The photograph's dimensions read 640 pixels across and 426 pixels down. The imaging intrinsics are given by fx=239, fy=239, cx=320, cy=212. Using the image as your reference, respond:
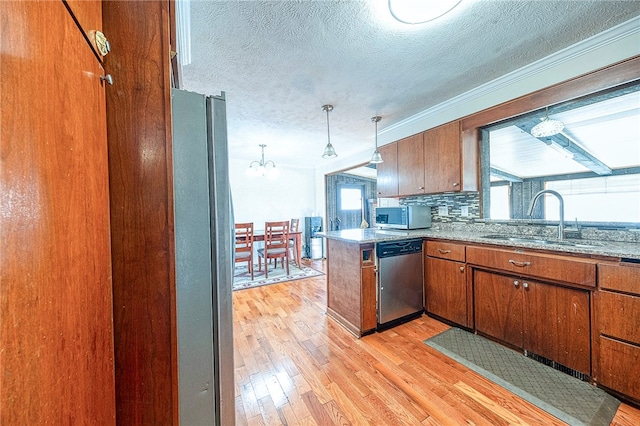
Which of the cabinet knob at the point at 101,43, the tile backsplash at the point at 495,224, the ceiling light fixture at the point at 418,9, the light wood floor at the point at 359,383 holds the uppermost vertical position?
the ceiling light fixture at the point at 418,9

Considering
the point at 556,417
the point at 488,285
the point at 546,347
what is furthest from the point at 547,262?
the point at 556,417

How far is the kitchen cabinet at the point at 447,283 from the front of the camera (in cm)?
213

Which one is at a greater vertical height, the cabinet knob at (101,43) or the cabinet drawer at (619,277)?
the cabinet knob at (101,43)

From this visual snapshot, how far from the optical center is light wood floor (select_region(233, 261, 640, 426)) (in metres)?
1.30

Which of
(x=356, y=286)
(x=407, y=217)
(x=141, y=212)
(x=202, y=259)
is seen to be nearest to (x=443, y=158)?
(x=407, y=217)

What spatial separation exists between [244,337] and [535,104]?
3.19 meters

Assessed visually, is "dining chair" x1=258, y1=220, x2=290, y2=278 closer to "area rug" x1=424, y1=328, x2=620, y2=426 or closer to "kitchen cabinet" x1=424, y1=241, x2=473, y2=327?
"kitchen cabinet" x1=424, y1=241, x2=473, y2=327

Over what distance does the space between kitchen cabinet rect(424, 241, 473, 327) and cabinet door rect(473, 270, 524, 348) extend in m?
0.08

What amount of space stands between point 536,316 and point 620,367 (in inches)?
16.2

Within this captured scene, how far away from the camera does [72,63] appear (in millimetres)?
515

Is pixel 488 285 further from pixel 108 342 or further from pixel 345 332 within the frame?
pixel 108 342

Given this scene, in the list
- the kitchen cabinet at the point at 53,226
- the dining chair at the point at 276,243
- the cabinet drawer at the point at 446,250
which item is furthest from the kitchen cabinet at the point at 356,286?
the dining chair at the point at 276,243

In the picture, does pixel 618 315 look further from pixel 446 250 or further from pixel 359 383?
pixel 359 383

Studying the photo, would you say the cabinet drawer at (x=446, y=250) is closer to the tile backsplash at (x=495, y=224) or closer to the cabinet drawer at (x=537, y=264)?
the cabinet drawer at (x=537, y=264)
